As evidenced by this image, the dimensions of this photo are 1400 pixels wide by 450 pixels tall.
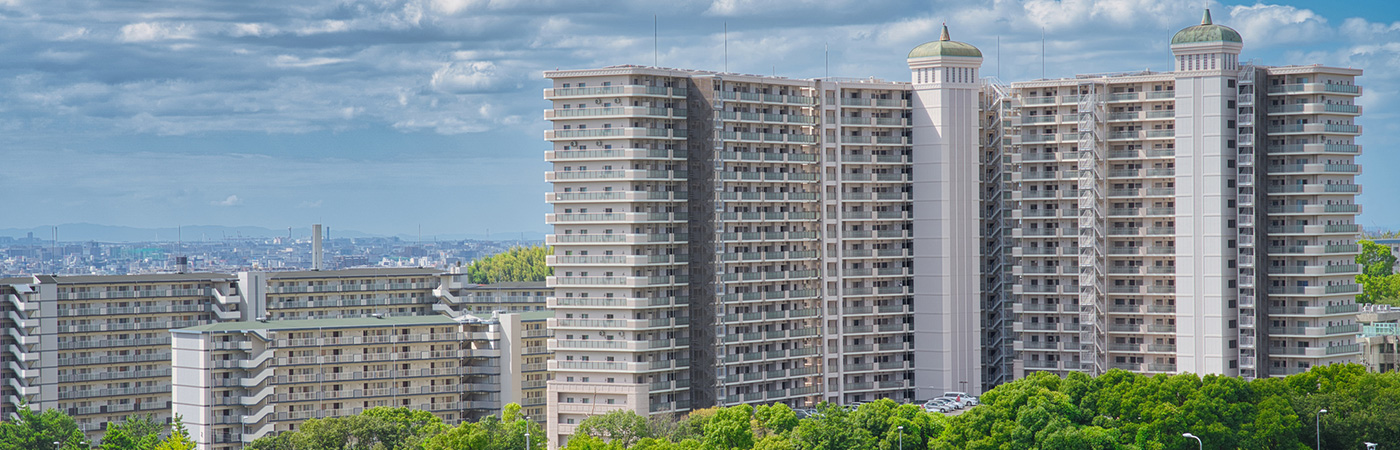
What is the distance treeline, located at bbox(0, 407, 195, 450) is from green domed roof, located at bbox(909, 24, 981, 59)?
68.6 m

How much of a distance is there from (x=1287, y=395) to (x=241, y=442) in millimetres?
84577

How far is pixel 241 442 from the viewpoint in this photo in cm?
15150

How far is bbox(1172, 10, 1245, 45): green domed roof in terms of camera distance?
14362 centimetres

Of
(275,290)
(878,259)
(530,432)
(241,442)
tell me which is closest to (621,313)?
(530,432)

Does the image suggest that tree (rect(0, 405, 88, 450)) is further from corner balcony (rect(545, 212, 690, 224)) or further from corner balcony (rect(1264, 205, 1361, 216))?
corner balcony (rect(1264, 205, 1361, 216))

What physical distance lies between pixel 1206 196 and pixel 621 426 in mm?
51290

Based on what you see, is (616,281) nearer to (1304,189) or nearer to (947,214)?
(947,214)

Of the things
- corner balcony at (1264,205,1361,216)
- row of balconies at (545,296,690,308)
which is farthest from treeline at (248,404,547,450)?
corner balcony at (1264,205,1361,216)

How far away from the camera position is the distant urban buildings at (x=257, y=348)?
497 ft

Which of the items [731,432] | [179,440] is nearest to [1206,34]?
[731,432]

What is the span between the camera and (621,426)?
5212 inches

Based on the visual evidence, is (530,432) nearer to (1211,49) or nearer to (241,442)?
(241,442)

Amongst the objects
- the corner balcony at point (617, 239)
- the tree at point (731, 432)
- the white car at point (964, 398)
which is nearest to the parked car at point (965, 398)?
the white car at point (964, 398)

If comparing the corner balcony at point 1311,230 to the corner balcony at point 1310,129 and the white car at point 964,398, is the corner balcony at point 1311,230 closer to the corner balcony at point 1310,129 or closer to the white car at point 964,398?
the corner balcony at point 1310,129
